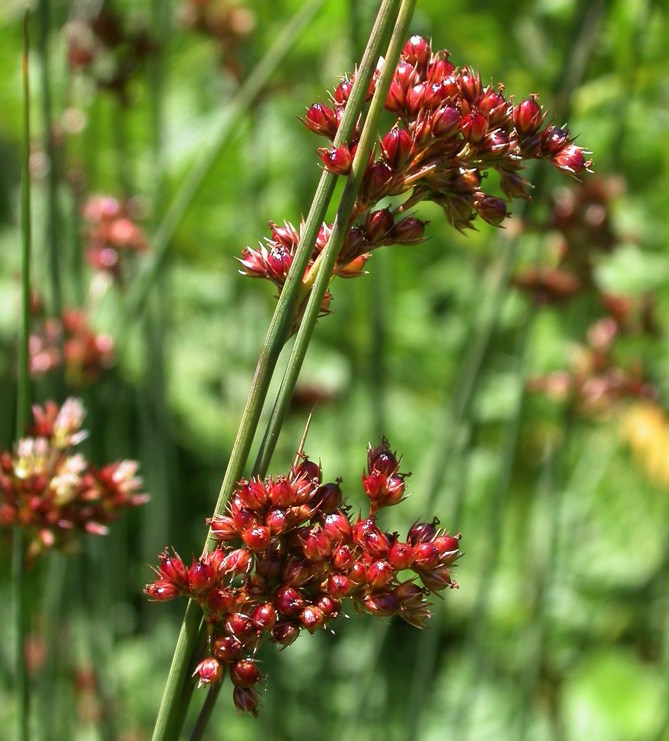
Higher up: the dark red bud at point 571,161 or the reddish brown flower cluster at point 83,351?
the reddish brown flower cluster at point 83,351

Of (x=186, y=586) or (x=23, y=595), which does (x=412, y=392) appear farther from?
(x=186, y=586)

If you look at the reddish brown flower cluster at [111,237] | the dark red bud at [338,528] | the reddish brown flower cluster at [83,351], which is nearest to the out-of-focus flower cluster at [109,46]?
Result: the reddish brown flower cluster at [111,237]

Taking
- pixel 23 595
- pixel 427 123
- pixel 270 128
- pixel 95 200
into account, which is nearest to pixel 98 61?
pixel 95 200

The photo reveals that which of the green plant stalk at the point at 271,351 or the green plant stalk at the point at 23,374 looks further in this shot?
the green plant stalk at the point at 23,374

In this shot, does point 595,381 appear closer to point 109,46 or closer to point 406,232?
point 109,46

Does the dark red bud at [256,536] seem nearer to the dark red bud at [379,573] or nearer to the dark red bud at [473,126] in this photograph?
the dark red bud at [379,573]

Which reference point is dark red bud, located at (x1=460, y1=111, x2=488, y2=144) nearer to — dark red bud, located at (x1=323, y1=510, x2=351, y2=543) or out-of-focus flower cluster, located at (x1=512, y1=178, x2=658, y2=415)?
dark red bud, located at (x1=323, y1=510, x2=351, y2=543)

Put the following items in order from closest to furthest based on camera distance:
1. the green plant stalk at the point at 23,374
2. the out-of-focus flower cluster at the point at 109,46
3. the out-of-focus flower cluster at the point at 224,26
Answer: the green plant stalk at the point at 23,374 < the out-of-focus flower cluster at the point at 109,46 < the out-of-focus flower cluster at the point at 224,26
